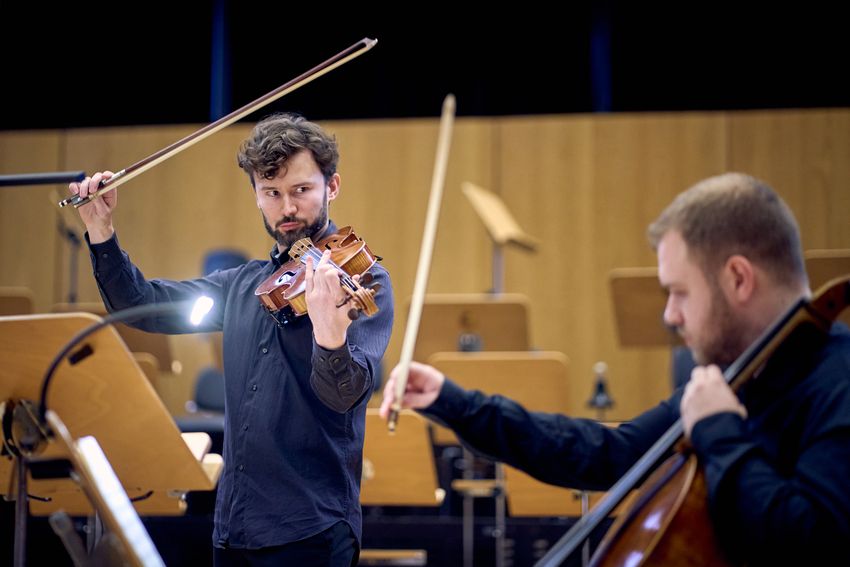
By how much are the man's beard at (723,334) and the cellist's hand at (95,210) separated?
1.12 meters

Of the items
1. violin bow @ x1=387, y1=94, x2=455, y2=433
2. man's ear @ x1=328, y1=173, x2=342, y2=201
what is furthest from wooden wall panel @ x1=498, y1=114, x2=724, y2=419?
man's ear @ x1=328, y1=173, x2=342, y2=201

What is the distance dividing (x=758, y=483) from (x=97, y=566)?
81 centimetres

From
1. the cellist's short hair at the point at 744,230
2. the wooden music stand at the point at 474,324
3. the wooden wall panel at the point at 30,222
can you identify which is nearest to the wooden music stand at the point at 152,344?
the wooden music stand at the point at 474,324

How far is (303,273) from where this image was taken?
1729mm

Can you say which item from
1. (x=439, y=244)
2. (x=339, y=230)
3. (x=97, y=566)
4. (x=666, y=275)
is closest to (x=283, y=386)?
(x=339, y=230)

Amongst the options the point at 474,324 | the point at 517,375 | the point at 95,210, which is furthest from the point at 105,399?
the point at 474,324

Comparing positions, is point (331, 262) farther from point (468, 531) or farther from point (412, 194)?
point (412, 194)

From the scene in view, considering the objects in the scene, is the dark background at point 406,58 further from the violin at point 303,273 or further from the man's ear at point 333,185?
the violin at point 303,273

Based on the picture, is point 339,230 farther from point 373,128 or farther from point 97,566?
point 373,128

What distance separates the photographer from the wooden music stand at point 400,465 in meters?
2.97

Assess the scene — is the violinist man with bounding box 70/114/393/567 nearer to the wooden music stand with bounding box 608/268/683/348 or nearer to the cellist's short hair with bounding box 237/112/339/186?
the cellist's short hair with bounding box 237/112/339/186

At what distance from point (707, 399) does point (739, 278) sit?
8.4 inches

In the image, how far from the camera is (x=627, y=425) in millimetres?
1751

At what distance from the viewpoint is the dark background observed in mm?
5867
